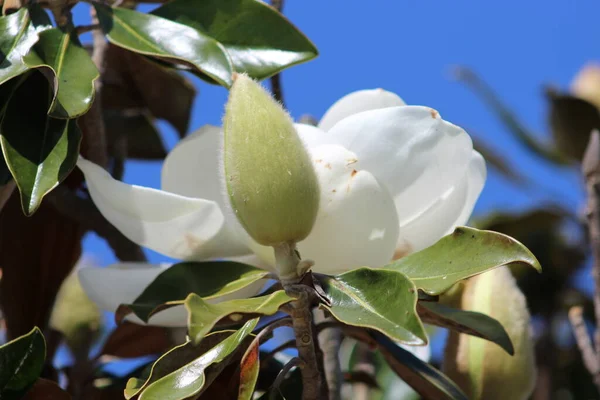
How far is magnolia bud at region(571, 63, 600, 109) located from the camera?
362cm

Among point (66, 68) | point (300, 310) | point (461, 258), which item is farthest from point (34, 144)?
point (461, 258)

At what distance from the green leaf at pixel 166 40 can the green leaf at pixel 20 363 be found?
0.29 metres

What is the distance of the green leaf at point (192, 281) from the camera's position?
0.86 m

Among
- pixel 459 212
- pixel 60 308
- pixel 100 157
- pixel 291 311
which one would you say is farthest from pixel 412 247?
pixel 60 308

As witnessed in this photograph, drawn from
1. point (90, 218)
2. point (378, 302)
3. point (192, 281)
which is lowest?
point (90, 218)

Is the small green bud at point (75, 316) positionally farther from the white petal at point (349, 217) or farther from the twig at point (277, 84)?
the white petal at point (349, 217)

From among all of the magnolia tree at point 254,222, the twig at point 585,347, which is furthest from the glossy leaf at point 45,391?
the twig at point 585,347

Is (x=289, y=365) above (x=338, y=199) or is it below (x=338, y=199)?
below

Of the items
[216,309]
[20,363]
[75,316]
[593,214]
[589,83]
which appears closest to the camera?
[216,309]

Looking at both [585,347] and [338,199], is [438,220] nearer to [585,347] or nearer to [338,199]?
[338,199]

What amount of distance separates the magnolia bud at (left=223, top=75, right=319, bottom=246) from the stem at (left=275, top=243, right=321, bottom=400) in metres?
0.02

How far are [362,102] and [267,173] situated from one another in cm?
24

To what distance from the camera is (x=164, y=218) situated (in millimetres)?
861

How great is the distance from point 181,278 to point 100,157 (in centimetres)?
28
